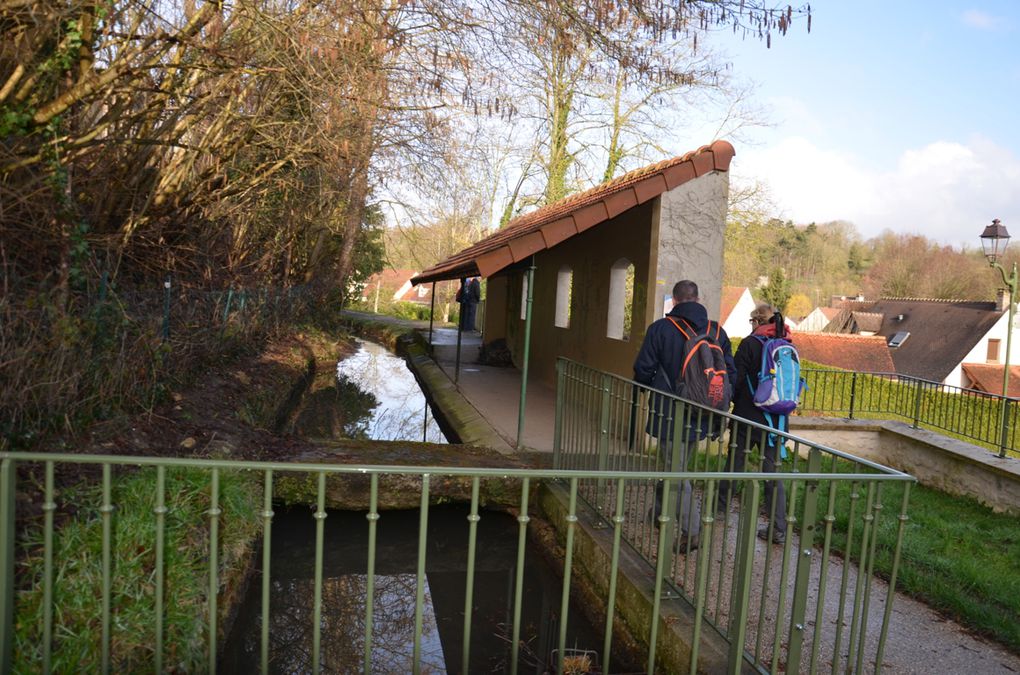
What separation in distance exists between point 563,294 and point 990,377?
2956 centimetres

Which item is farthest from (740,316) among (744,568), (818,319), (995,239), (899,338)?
(744,568)

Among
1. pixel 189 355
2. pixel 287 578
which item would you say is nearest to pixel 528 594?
pixel 287 578

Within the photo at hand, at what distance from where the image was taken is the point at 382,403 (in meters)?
14.4

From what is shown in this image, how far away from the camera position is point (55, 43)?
6.52 metres

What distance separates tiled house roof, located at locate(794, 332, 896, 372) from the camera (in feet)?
107

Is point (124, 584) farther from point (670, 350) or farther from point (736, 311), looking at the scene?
point (736, 311)

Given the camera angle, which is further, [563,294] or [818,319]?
[818,319]

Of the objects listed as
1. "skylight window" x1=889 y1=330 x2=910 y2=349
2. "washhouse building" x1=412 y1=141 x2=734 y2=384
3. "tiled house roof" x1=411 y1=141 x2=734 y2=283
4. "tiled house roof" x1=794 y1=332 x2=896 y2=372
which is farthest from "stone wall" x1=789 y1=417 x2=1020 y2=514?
"skylight window" x1=889 y1=330 x2=910 y2=349

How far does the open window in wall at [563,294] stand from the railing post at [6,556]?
1155 centimetres

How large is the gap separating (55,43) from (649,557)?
6.32 meters

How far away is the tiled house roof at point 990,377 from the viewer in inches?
1339

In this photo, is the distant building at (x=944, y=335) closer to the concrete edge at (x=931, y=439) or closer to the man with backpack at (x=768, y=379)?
the concrete edge at (x=931, y=439)

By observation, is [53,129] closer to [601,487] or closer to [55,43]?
[55,43]

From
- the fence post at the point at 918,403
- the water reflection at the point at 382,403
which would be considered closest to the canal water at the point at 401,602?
the water reflection at the point at 382,403
